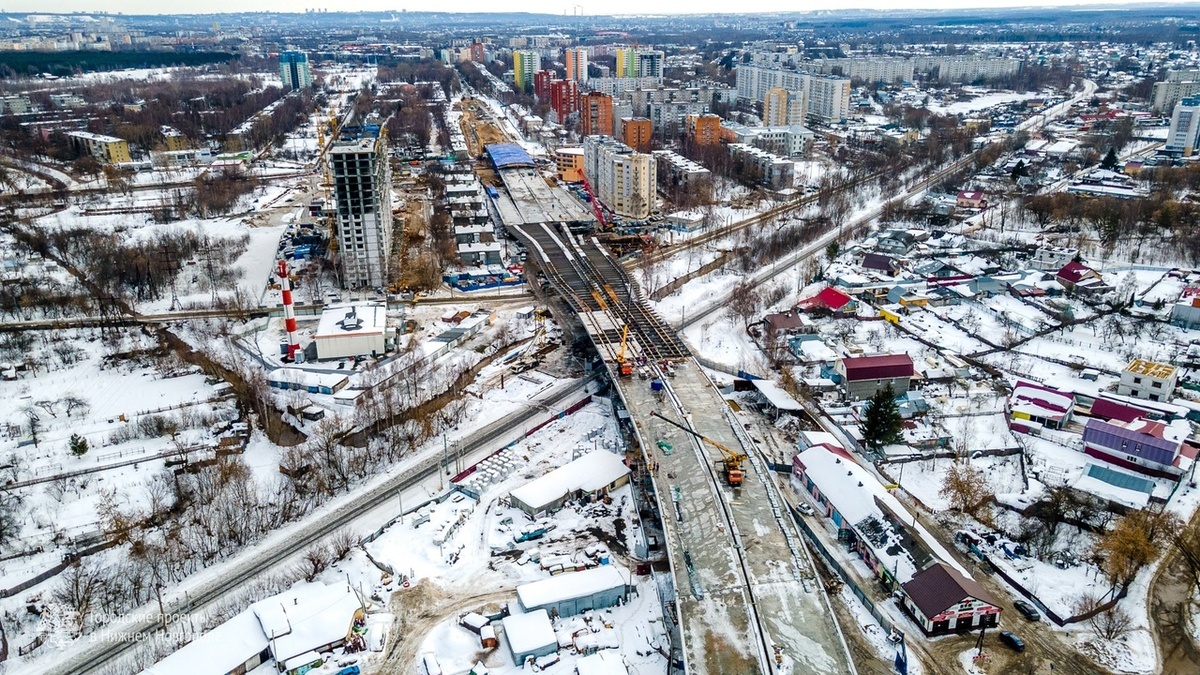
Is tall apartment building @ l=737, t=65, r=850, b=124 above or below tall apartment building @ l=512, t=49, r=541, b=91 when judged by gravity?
below

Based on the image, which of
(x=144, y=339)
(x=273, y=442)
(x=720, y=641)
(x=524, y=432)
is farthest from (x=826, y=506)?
(x=144, y=339)

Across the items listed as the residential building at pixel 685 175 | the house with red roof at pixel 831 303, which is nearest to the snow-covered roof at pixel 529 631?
the house with red roof at pixel 831 303

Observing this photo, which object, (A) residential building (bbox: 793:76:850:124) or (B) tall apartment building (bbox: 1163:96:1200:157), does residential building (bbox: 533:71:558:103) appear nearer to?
(A) residential building (bbox: 793:76:850:124)

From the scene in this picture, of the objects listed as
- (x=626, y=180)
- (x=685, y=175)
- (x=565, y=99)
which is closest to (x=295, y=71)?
(x=565, y=99)

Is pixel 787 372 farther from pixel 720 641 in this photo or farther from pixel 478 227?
pixel 478 227

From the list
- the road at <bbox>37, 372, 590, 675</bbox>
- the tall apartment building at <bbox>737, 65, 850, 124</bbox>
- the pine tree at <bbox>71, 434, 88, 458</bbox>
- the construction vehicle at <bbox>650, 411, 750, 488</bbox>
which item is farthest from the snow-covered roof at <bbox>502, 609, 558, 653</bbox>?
the tall apartment building at <bbox>737, 65, 850, 124</bbox>
